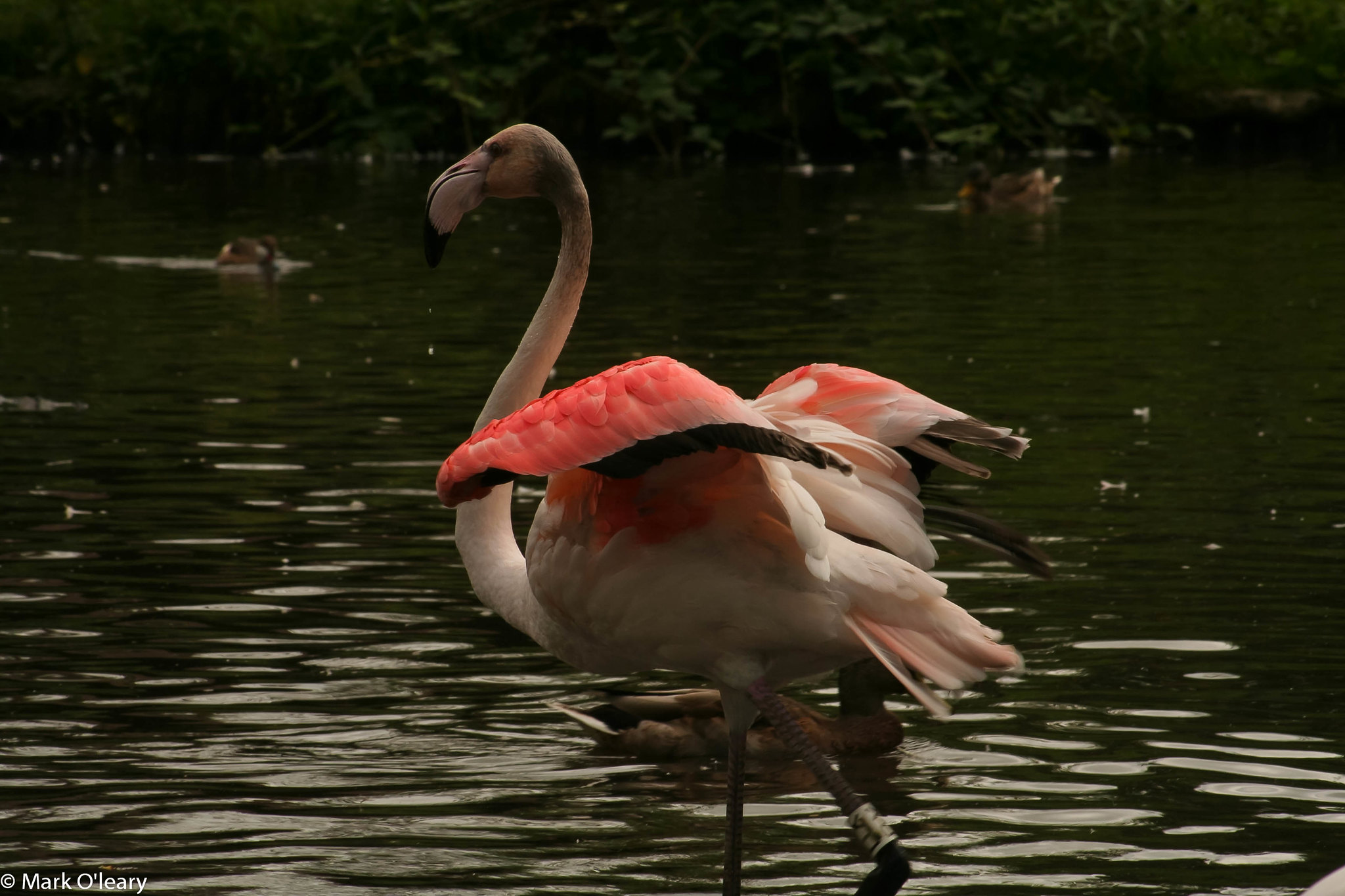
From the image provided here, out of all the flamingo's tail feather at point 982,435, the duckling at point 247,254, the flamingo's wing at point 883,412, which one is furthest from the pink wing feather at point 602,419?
the duckling at point 247,254

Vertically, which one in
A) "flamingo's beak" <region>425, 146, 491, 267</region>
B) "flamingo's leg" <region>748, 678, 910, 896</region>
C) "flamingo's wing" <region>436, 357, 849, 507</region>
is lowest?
"flamingo's leg" <region>748, 678, 910, 896</region>

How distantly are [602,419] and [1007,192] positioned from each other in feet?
61.1

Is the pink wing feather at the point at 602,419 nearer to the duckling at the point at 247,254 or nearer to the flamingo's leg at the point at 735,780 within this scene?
the flamingo's leg at the point at 735,780

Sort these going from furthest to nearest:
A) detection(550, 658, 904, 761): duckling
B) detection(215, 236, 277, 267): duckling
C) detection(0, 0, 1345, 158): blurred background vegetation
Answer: detection(0, 0, 1345, 158): blurred background vegetation
detection(215, 236, 277, 267): duckling
detection(550, 658, 904, 761): duckling

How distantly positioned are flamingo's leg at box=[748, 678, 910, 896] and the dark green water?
40cm

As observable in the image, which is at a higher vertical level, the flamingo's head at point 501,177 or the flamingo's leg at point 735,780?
the flamingo's head at point 501,177

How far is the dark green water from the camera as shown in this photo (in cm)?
522

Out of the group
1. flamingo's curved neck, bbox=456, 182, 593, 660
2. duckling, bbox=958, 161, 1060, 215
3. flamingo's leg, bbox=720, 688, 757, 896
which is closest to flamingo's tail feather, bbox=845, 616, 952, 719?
flamingo's leg, bbox=720, 688, 757, 896

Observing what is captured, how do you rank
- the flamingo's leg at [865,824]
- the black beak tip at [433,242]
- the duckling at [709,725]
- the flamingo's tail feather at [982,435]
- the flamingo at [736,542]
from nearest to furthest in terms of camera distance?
the flamingo at [736,542] < the flamingo's leg at [865,824] < the flamingo's tail feather at [982,435] < the black beak tip at [433,242] < the duckling at [709,725]

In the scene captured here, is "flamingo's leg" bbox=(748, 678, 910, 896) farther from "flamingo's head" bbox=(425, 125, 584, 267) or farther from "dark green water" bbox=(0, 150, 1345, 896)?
"flamingo's head" bbox=(425, 125, 584, 267)

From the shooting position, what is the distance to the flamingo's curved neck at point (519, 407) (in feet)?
16.8

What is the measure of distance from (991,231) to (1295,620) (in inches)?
556

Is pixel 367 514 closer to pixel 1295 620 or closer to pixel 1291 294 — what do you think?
pixel 1295 620

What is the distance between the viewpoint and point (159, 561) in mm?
7898
